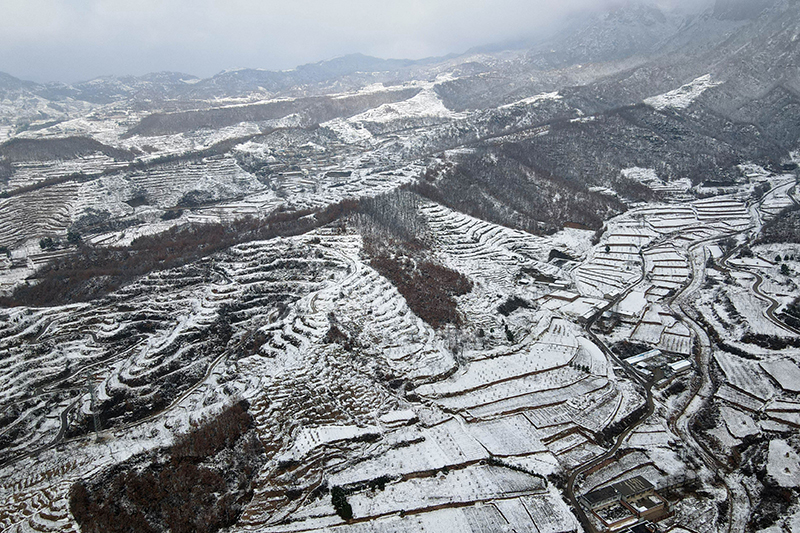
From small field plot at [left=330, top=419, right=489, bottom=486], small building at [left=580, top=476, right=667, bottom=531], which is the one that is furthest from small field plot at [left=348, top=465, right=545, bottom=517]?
small building at [left=580, top=476, right=667, bottom=531]

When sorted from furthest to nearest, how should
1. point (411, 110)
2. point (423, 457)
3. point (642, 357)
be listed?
point (411, 110) → point (642, 357) → point (423, 457)

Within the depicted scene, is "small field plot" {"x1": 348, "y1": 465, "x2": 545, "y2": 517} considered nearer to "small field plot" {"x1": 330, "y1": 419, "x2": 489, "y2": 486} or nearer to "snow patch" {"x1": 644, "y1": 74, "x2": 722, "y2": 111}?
"small field plot" {"x1": 330, "y1": 419, "x2": 489, "y2": 486}

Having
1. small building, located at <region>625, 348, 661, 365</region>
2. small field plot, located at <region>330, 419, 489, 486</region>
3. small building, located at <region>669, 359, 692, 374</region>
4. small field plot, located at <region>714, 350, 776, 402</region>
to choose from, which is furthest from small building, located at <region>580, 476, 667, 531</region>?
small field plot, located at <region>714, 350, 776, 402</region>

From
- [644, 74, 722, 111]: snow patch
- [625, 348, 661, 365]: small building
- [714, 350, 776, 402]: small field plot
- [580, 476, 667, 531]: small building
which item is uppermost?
[644, 74, 722, 111]: snow patch

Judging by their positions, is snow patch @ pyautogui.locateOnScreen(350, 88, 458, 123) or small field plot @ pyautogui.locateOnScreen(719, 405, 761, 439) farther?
snow patch @ pyautogui.locateOnScreen(350, 88, 458, 123)

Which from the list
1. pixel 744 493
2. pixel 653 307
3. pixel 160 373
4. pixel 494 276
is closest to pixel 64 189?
pixel 160 373

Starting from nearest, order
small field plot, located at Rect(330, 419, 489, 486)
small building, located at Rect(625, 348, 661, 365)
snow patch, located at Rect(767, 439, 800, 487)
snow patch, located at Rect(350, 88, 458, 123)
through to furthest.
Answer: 1. snow patch, located at Rect(767, 439, 800, 487)
2. small field plot, located at Rect(330, 419, 489, 486)
3. small building, located at Rect(625, 348, 661, 365)
4. snow patch, located at Rect(350, 88, 458, 123)

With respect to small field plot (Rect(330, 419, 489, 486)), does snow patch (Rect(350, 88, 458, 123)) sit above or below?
above

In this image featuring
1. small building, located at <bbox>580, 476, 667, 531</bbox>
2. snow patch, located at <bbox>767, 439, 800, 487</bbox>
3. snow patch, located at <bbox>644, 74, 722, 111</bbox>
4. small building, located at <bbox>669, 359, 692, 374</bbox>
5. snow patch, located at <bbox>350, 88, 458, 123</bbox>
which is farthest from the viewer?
snow patch, located at <bbox>350, 88, 458, 123</bbox>

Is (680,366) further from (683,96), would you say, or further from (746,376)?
(683,96)

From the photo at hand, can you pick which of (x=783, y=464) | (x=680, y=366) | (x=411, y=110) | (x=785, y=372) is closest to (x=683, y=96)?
(x=411, y=110)

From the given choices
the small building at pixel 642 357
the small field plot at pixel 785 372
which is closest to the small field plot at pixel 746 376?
the small field plot at pixel 785 372
